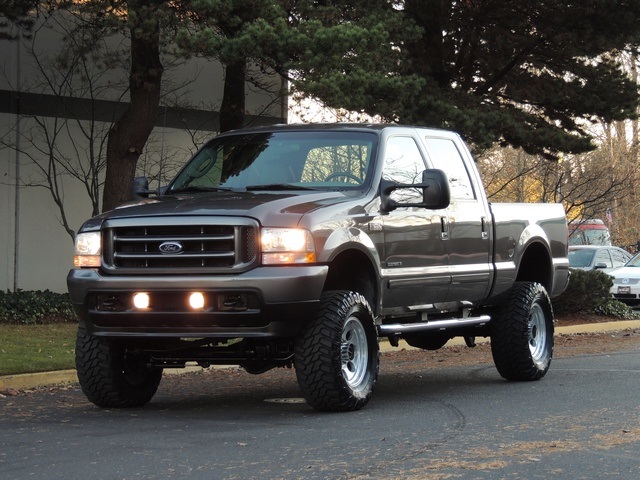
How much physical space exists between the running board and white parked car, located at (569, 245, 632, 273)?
18.8 m

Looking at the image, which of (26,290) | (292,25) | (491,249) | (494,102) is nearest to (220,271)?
(491,249)

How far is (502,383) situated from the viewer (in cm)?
1219

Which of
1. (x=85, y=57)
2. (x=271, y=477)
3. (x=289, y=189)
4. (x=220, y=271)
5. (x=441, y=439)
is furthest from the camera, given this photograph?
(x=85, y=57)

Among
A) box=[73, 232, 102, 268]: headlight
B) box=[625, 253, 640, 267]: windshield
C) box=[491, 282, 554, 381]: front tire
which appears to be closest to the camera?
box=[73, 232, 102, 268]: headlight

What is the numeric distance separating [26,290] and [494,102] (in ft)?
30.7

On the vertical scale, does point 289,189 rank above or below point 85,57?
below

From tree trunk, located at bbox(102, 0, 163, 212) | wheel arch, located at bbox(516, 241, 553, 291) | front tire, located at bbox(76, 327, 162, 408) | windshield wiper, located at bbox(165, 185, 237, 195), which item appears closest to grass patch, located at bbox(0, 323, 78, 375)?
front tire, located at bbox(76, 327, 162, 408)

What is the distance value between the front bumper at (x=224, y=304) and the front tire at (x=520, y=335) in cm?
325

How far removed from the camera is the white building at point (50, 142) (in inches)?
835

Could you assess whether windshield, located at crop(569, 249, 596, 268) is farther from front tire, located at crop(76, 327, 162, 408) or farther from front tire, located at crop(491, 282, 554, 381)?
front tire, located at crop(76, 327, 162, 408)

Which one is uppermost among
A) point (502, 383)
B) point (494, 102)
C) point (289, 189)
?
point (494, 102)

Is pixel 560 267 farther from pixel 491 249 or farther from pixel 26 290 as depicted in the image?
pixel 26 290

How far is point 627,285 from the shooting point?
1127 inches

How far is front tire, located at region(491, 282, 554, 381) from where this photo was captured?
11953mm
